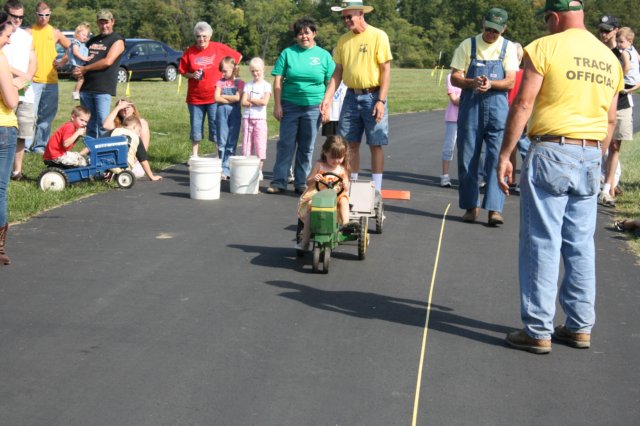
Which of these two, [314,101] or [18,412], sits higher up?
[314,101]

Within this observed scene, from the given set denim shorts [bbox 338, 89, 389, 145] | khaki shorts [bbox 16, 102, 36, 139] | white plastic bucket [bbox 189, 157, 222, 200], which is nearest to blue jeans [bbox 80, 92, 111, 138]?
khaki shorts [bbox 16, 102, 36, 139]

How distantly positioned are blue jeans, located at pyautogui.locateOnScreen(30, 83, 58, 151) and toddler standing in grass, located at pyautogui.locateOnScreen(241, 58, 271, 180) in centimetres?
290

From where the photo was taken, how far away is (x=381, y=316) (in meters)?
6.96

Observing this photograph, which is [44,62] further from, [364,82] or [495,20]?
[495,20]

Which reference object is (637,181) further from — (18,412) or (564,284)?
(18,412)

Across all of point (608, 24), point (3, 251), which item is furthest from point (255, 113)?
point (3, 251)

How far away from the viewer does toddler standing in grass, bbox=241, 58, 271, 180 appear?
42.7 feet

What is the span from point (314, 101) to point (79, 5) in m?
75.4

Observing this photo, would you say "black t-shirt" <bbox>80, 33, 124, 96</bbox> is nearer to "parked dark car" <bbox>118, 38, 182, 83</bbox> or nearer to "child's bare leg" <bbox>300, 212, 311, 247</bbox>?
"child's bare leg" <bbox>300, 212, 311, 247</bbox>

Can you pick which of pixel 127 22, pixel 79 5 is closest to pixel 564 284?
pixel 127 22

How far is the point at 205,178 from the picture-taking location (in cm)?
1147

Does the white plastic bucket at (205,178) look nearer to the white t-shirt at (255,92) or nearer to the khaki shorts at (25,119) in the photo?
the white t-shirt at (255,92)

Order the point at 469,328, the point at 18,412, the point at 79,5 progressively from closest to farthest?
the point at 18,412 < the point at 469,328 < the point at 79,5

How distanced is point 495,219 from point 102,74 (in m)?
6.02
